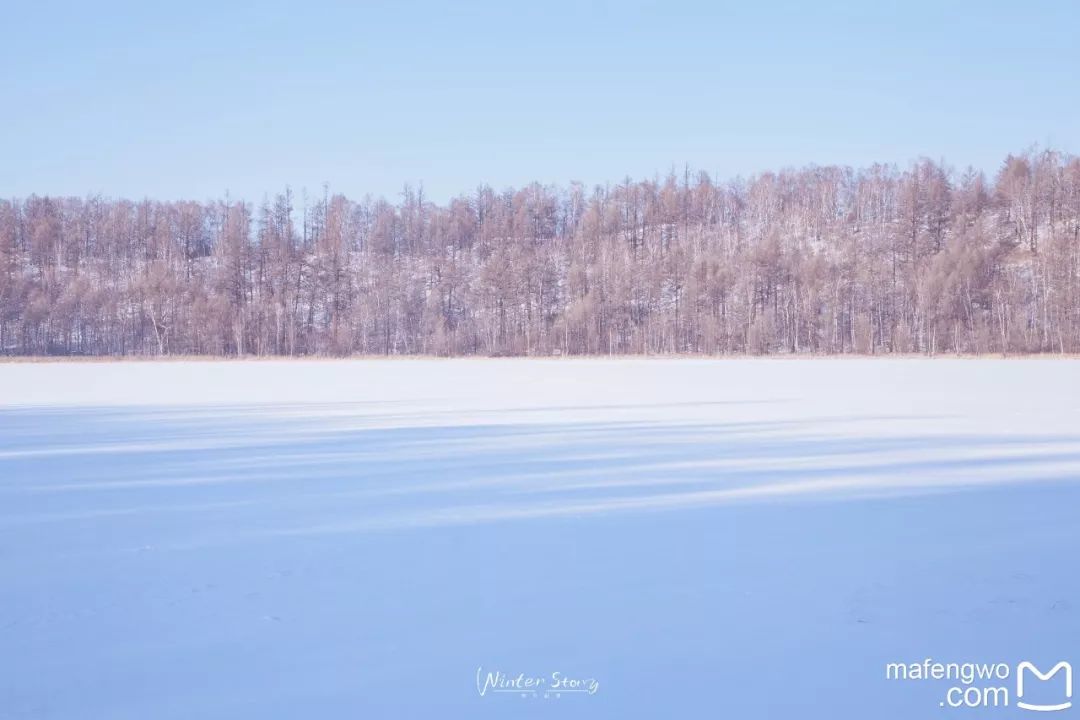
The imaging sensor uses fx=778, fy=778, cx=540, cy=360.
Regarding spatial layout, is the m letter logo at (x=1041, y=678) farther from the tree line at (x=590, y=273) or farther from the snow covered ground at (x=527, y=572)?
the tree line at (x=590, y=273)

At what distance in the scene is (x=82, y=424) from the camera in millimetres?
9469

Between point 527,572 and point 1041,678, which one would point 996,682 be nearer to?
point 1041,678

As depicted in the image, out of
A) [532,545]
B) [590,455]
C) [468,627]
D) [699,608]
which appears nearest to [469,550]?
[532,545]

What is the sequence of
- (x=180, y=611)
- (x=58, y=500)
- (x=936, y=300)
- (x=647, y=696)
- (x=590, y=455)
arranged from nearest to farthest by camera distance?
(x=647, y=696)
(x=180, y=611)
(x=58, y=500)
(x=590, y=455)
(x=936, y=300)

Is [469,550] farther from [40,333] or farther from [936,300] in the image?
[40,333]

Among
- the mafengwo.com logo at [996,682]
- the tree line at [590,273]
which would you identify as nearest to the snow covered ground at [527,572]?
the mafengwo.com logo at [996,682]

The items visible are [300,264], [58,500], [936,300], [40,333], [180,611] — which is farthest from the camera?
[300,264]

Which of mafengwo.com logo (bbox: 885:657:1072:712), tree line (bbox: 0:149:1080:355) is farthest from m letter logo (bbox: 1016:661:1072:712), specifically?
tree line (bbox: 0:149:1080:355)

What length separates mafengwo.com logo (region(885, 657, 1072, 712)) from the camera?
94.0 inches

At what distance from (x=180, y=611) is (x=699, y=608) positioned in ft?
6.65

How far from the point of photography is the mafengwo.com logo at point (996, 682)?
239cm

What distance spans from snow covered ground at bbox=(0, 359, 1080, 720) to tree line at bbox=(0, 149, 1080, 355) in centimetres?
3913

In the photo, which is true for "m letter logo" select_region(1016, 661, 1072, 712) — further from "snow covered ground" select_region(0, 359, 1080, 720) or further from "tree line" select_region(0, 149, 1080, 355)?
"tree line" select_region(0, 149, 1080, 355)

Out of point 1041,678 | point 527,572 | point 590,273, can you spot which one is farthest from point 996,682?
point 590,273
